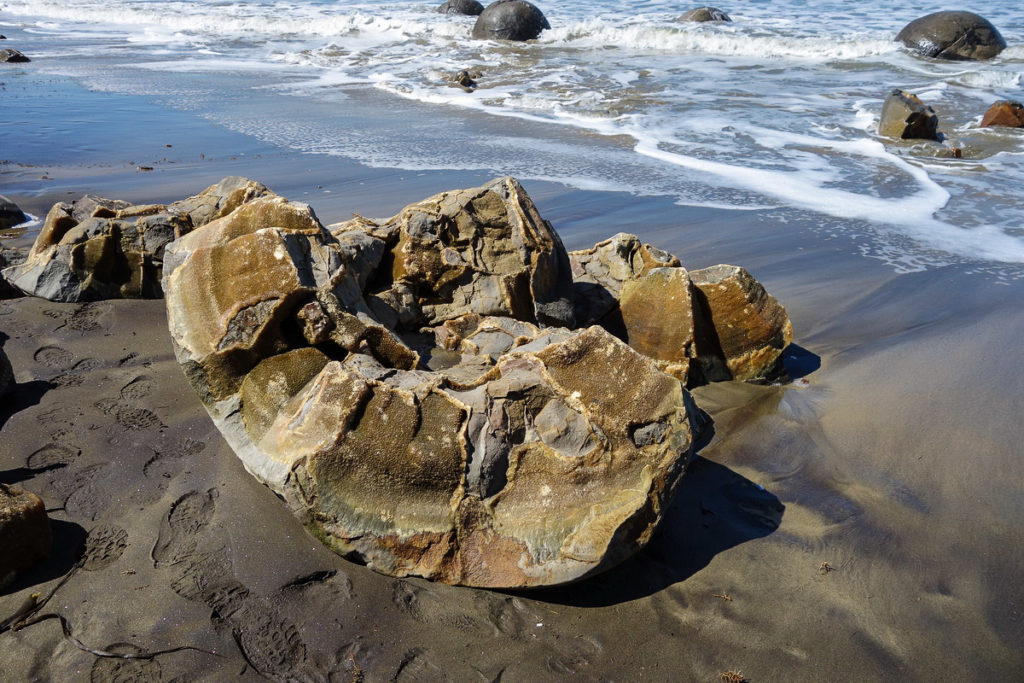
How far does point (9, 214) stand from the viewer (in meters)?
5.62

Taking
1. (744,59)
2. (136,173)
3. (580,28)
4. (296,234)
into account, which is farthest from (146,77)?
(296,234)

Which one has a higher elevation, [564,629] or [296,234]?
[296,234]

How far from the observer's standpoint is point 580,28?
1678cm

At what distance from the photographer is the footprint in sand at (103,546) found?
7.93ft

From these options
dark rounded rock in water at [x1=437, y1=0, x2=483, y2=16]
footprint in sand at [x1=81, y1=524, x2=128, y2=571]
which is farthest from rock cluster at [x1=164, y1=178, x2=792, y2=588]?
dark rounded rock in water at [x1=437, y1=0, x2=483, y2=16]

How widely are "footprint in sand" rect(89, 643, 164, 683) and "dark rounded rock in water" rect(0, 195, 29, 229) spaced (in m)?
4.59

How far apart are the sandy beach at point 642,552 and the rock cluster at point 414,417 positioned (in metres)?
0.16

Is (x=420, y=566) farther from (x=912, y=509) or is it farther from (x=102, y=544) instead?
(x=912, y=509)

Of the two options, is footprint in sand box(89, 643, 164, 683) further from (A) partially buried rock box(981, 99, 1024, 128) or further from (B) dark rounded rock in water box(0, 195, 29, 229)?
(A) partially buried rock box(981, 99, 1024, 128)

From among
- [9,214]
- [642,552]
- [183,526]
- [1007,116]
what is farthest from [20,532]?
[1007,116]

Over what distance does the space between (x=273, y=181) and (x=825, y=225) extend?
15.0 feet

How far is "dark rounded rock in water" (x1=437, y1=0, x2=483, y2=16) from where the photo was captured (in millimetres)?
19703

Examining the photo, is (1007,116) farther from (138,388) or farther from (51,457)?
(51,457)

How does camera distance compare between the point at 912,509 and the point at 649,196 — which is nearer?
the point at 912,509
